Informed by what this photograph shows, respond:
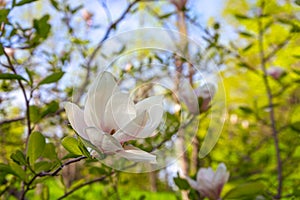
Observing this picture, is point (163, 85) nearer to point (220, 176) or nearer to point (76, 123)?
point (76, 123)

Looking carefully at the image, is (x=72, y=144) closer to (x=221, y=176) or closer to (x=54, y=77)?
(x=54, y=77)

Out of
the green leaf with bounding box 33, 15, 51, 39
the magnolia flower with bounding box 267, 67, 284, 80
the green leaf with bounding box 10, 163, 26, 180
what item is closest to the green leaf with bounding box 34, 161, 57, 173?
the green leaf with bounding box 10, 163, 26, 180

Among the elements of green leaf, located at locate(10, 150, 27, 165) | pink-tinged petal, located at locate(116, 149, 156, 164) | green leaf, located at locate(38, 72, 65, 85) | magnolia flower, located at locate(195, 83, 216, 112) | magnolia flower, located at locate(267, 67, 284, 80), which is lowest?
pink-tinged petal, located at locate(116, 149, 156, 164)

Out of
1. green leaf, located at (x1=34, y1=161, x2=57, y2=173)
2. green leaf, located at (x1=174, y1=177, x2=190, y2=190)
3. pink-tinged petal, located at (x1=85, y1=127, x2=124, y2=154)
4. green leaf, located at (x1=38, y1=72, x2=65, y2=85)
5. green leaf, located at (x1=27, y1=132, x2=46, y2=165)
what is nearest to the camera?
pink-tinged petal, located at (x1=85, y1=127, x2=124, y2=154)

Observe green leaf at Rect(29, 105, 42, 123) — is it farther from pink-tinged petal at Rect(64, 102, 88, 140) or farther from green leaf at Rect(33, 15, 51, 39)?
pink-tinged petal at Rect(64, 102, 88, 140)

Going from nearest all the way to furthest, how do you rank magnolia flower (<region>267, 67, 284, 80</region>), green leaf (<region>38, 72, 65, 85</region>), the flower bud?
green leaf (<region>38, 72, 65, 85</region>), magnolia flower (<region>267, 67, 284, 80</region>), the flower bud

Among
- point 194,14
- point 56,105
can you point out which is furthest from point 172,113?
point 194,14

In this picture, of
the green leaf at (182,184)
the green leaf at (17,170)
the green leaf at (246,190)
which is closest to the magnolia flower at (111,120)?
the green leaf at (17,170)
